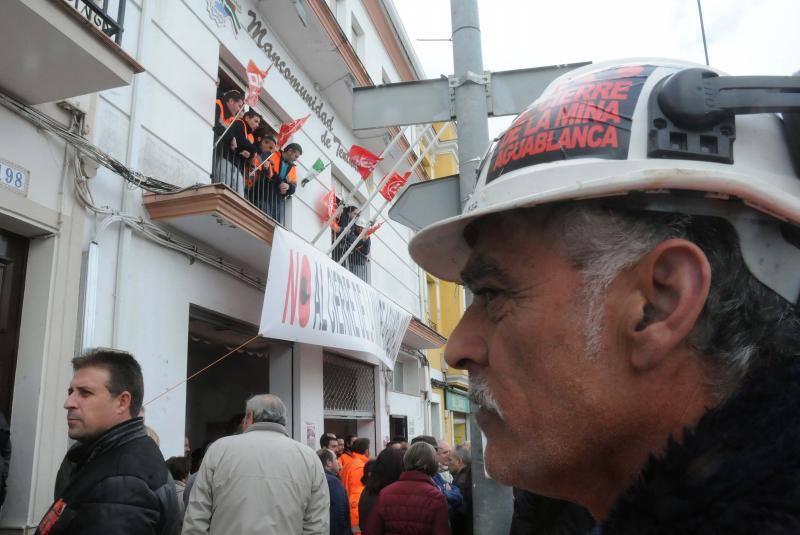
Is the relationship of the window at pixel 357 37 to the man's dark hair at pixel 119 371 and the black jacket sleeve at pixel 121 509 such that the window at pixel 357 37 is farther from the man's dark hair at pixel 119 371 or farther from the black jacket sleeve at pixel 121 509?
the black jacket sleeve at pixel 121 509

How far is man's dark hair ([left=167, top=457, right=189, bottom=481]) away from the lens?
506cm

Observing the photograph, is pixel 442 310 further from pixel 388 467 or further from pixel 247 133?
pixel 388 467

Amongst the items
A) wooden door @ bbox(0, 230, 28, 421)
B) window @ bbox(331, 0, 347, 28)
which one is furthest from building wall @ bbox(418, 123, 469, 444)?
wooden door @ bbox(0, 230, 28, 421)

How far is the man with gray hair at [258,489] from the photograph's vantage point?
12.2 feet

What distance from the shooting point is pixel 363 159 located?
29.9ft

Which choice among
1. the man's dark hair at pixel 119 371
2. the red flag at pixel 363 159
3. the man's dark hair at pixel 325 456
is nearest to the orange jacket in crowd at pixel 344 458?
the man's dark hair at pixel 325 456

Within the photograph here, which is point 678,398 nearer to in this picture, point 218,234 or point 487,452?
point 487,452

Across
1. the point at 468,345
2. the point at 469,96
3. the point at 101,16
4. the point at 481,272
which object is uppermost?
the point at 101,16

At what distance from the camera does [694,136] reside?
1.03 meters

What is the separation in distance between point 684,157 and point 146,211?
5496 millimetres

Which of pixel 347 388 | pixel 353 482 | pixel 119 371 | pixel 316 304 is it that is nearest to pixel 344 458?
pixel 353 482

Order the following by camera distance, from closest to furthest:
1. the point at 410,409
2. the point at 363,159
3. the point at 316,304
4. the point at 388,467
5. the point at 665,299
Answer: the point at 665,299, the point at 388,467, the point at 316,304, the point at 363,159, the point at 410,409

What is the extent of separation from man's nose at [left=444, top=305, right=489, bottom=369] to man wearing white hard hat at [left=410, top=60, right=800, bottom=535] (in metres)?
0.03

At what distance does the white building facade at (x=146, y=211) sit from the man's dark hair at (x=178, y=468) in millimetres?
457
